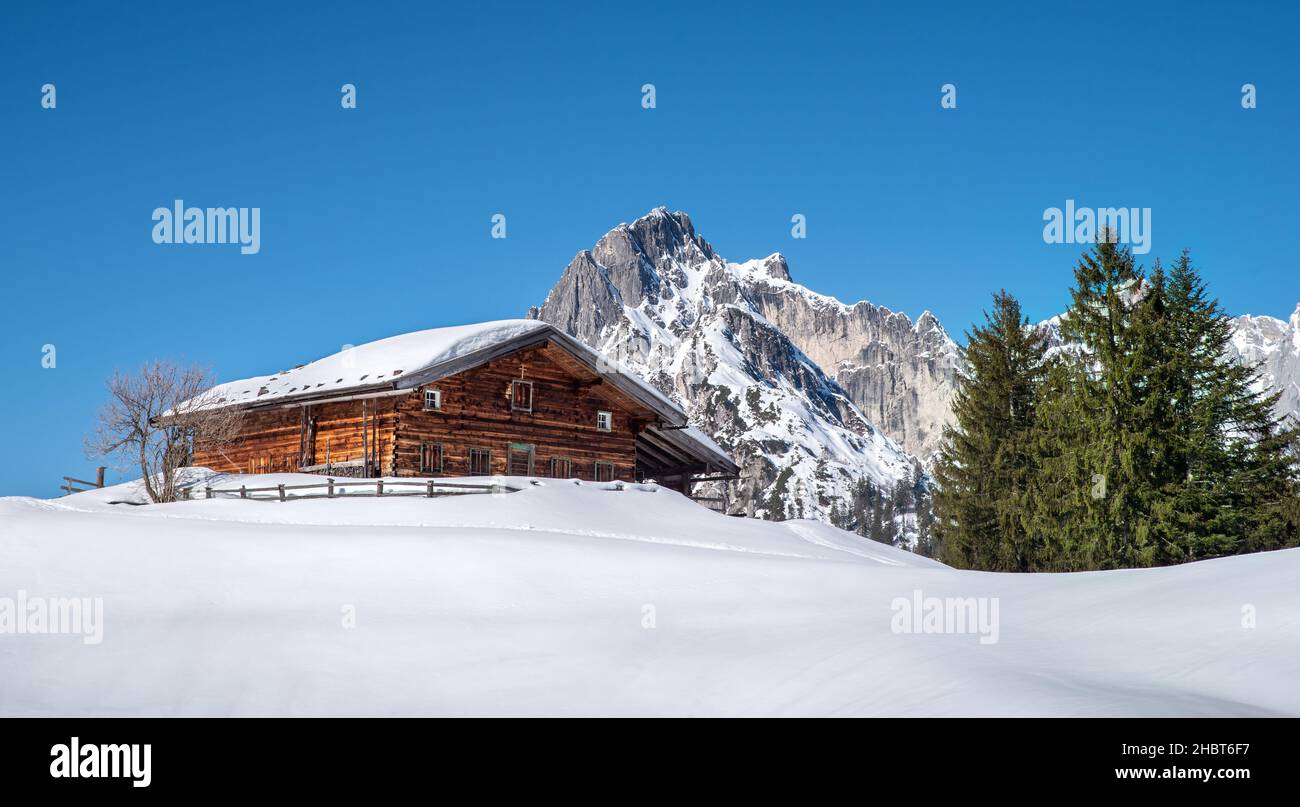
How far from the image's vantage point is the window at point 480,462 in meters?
35.7

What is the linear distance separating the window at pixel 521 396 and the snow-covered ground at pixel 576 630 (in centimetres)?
1365

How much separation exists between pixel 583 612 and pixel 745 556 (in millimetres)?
5560

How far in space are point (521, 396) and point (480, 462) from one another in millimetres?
2818

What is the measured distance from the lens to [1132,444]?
34.8 m

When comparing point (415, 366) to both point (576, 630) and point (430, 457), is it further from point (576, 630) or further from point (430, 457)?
point (576, 630)

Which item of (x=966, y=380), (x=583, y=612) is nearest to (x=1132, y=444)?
(x=966, y=380)

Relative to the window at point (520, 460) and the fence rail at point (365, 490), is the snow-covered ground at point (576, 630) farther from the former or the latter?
the window at point (520, 460)

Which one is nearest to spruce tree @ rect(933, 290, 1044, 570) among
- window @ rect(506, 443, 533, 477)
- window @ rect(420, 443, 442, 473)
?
window @ rect(506, 443, 533, 477)

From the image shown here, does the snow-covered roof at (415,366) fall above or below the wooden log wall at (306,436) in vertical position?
above

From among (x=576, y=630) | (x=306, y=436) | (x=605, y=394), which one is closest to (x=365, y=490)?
(x=306, y=436)

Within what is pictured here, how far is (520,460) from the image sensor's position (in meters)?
36.8
